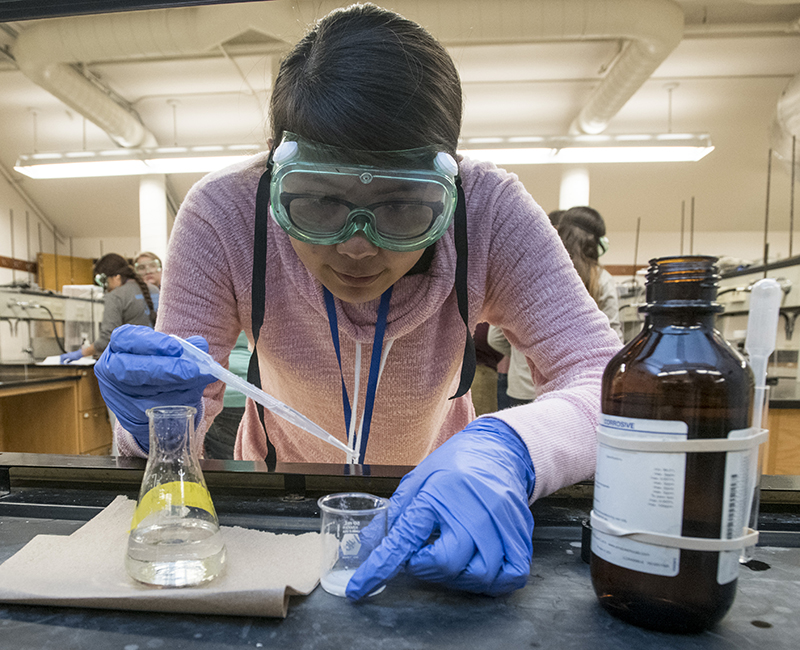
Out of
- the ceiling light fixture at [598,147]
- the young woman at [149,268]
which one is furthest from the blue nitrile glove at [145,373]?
the ceiling light fixture at [598,147]

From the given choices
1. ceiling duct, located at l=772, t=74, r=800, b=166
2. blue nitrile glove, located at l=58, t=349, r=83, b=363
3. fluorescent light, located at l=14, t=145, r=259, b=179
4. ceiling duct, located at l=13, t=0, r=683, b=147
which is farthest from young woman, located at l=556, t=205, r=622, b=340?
fluorescent light, located at l=14, t=145, r=259, b=179

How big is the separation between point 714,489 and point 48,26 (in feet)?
20.0

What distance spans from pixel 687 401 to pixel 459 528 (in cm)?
27

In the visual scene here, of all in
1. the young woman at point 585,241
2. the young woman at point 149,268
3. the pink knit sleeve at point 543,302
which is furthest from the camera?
the young woman at point 149,268

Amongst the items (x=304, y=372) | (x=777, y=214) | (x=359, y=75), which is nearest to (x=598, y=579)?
(x=359, y=75)

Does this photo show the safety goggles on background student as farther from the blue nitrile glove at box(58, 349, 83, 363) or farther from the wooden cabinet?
the wooden cabinet

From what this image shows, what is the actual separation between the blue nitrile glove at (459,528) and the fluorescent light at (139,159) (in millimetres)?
5549

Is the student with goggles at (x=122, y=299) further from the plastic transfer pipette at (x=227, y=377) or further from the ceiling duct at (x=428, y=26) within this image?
the plastic transfer pipette at (x=227, y=377)

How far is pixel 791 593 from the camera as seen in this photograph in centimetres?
60

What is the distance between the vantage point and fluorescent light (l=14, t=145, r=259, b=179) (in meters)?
5.82

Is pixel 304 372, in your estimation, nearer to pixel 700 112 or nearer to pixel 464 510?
pixel 464 510

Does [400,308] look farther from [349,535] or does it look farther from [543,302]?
[349,535]

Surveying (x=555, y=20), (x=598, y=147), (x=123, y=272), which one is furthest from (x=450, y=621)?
(x=598, y=147)

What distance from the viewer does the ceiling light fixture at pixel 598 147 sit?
541 cm
